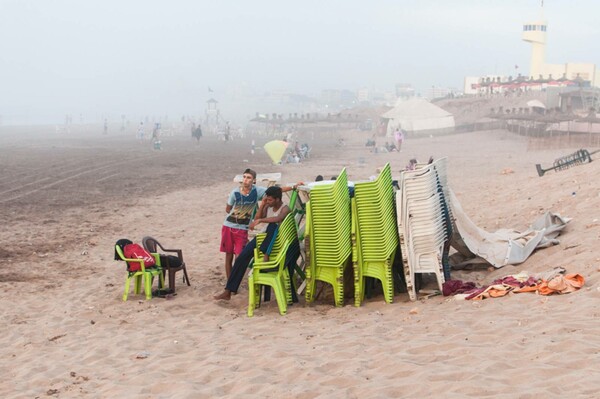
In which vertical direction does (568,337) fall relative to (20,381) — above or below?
above

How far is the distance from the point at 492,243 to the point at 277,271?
269cm

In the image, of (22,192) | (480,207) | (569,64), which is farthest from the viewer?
(569,64)

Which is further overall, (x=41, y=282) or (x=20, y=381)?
(x=41, y=282)

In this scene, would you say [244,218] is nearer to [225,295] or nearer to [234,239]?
[234,239]

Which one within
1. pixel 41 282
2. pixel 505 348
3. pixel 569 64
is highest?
pixel 569 64

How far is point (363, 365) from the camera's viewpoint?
15.2 feet

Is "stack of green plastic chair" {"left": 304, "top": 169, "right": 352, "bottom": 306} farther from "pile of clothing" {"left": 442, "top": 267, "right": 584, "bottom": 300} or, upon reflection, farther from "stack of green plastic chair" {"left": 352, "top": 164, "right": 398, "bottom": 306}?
"pile of clothing" {"left": 442, "top": 267, "right": 584, "bottom": 300}

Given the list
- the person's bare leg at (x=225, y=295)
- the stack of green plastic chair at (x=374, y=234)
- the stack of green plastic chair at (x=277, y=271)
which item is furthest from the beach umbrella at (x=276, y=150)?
the stack of green plastic chair at (x=374, y=234)

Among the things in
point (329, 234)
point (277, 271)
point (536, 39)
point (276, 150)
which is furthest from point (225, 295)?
point (536, 39)

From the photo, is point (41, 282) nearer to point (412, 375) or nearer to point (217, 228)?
point (217, 228)

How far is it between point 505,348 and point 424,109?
46681 millimetres

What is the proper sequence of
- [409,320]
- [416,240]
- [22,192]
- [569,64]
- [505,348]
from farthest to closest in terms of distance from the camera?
[569,64], [22,192], [416,240], [409,320], [505,348]

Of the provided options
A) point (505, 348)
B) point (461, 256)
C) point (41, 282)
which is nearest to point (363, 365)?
point (505, 348)

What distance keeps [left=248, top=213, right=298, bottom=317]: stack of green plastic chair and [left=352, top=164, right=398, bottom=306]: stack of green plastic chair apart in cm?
66
